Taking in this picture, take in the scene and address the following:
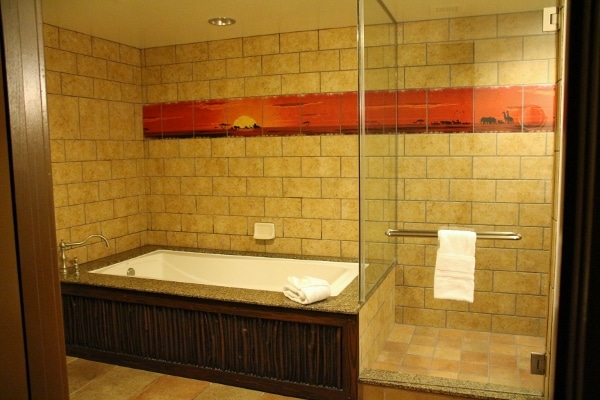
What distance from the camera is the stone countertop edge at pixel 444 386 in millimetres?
2754

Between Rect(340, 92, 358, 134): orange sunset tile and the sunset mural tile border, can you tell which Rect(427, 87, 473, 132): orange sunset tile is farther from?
Rect(340, 92, 358, 134): orange sunset tile

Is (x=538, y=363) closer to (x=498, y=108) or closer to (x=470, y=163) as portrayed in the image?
(x=470, y=163)

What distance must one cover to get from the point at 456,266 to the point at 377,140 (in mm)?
976

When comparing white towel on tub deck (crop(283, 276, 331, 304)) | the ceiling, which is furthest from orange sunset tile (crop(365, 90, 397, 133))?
white towel on tub deck (crop(283, 276, 331, 304))

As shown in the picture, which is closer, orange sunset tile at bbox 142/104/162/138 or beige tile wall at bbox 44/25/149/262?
beige tile wall at bbox 44/25/149/262

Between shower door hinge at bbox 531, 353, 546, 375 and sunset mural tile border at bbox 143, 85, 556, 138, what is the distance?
1.54 metres

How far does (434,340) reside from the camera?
12.4ft

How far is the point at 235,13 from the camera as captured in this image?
370 cm

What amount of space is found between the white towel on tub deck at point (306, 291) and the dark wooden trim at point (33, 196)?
2120 mm

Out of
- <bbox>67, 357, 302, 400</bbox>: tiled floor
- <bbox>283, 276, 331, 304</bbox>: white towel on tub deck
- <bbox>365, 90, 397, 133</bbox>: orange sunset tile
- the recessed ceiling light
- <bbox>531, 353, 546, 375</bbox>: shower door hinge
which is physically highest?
the recessed ceiling light

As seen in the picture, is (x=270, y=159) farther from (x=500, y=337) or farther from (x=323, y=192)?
(x=500, y=337)

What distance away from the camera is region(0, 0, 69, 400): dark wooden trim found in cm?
91

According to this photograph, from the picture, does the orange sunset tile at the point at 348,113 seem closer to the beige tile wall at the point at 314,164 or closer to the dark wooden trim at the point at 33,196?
the beige tile wall at the point at 314,164

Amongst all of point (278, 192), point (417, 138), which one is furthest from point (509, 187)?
point (278, 192)
